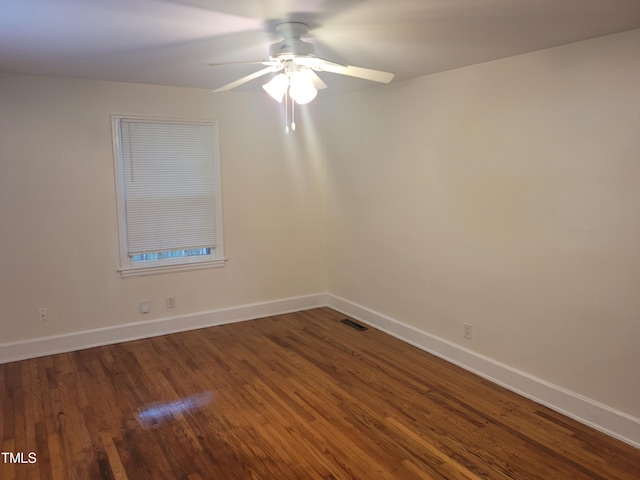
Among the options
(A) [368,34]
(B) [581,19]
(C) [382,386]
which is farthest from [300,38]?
(C) [382,386]

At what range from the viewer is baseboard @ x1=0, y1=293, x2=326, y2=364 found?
388 cm

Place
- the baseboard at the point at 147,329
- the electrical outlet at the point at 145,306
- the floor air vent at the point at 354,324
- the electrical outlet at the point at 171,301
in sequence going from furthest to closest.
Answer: the floor air vent at the point at 354,324 < the electrical outlet at the point at 171,301 < the electrical outlet at the point at 145,306 < the baseboard at the point at 147,329

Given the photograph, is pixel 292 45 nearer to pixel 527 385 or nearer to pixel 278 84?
pixel 278 84

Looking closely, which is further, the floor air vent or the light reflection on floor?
the floor air vent

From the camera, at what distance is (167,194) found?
437 centimetres

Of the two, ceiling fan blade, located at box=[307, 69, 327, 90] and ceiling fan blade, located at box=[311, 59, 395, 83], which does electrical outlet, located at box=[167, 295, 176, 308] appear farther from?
ceiling fan blade, located at box=[311, 59, 395, 83]

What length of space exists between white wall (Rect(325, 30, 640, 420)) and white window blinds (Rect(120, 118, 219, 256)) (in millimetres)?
1612

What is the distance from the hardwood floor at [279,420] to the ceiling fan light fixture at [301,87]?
2054mm

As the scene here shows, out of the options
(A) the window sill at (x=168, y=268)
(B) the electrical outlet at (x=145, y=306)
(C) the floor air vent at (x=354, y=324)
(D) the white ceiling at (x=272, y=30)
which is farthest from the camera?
(C) the floor air vent at (x=354, y=324)

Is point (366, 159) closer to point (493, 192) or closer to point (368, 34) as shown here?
point (493, 192)

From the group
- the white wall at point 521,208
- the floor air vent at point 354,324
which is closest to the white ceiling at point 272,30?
the white wall at point 521,208

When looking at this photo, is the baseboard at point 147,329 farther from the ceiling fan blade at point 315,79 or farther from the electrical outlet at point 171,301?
the ceiling fan blade at point 315,79

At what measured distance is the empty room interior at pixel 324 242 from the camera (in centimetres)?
252

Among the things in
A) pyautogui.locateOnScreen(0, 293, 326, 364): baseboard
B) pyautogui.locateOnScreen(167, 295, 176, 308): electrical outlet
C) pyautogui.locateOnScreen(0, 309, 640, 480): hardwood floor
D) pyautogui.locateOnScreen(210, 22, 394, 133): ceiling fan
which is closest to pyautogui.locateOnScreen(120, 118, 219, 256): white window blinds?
pyautogui.locateOnScreen(167, 295, 176, 308): electrical outlet
